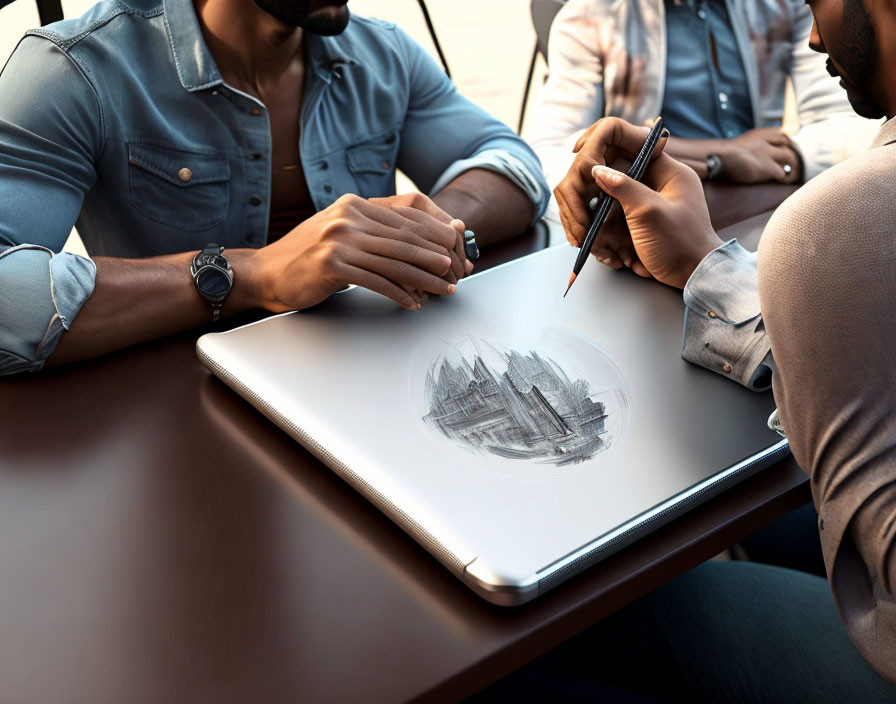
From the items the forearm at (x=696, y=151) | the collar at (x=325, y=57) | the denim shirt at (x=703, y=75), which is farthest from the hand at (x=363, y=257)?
the denim shirt at (x=703, y=75)

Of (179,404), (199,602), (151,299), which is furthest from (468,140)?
(199,602)

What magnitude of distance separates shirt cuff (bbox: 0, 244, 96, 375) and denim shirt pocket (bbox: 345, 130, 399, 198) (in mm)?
614

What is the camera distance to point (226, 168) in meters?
1.31

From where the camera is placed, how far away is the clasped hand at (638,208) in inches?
37.3

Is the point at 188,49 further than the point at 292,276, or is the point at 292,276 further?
the point at 188,49

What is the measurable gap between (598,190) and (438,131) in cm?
53

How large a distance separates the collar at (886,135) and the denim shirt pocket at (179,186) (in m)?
0.95

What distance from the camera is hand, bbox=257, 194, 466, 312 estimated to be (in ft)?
3.01

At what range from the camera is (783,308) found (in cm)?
62

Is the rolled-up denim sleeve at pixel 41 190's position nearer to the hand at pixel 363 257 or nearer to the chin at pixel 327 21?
the hand at pixel 363 257

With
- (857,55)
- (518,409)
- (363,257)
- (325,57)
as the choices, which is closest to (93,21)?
(325,57)

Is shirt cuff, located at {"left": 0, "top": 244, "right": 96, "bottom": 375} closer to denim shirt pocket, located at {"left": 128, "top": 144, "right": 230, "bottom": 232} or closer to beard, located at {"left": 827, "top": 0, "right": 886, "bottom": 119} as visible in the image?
denim shirt pocket, located at {"left": 128, "top": 144, "right": 230, "bottom": 232}

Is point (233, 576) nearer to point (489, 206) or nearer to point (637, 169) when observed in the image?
point (637, 169)

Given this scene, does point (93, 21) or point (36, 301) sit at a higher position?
point (93, 21)
